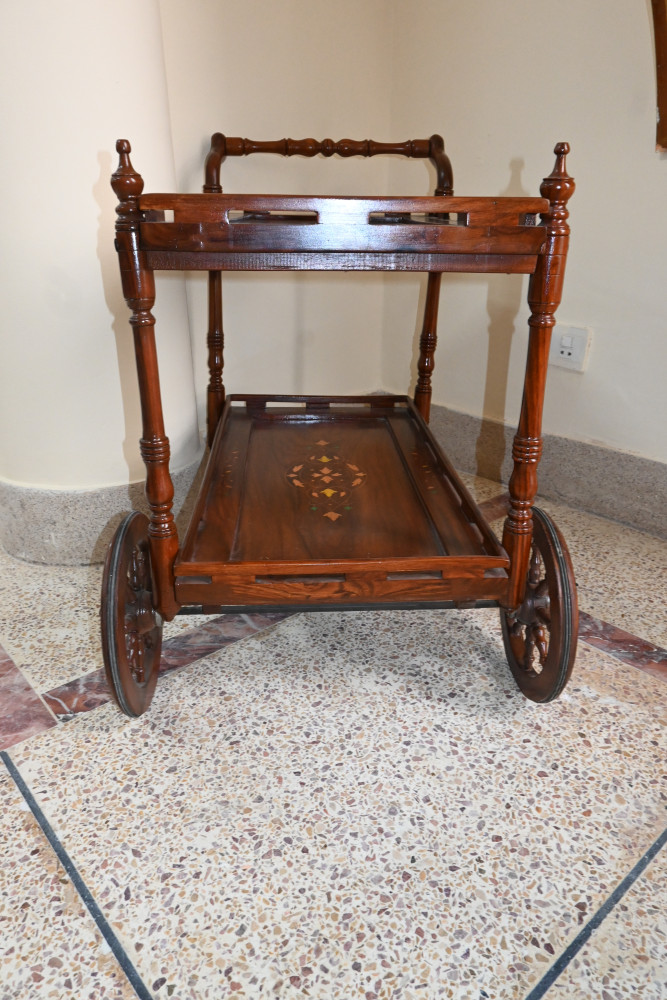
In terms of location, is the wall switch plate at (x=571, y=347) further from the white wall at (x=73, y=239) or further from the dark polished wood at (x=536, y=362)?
the white wall at (x=73, y=239)

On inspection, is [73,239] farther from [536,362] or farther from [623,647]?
[623,647]

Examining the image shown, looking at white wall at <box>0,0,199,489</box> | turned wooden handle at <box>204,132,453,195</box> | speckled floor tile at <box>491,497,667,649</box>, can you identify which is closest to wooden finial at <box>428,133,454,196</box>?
turned wooden handle at <box>204,132,453,195</box>

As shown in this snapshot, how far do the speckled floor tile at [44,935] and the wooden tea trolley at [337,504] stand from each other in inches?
7.4

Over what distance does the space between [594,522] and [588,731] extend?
2.17ft

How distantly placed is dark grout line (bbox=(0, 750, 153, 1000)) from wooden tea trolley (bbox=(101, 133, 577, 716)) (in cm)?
15

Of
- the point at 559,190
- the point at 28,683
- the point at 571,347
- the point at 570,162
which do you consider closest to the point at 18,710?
the point at 28,683

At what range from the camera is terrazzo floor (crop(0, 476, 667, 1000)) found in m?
0.65

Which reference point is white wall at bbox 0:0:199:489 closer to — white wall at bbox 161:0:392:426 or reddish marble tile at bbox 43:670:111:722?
white wall at bbox 161:0:392:426

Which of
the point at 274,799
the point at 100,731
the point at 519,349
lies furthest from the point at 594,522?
the point at 100,731

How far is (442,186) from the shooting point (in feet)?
4.21

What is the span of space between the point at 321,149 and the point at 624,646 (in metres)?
1.01

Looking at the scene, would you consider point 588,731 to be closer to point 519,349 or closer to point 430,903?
point 430,903

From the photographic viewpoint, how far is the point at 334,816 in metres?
0.80

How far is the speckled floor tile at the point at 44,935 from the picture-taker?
628mm
